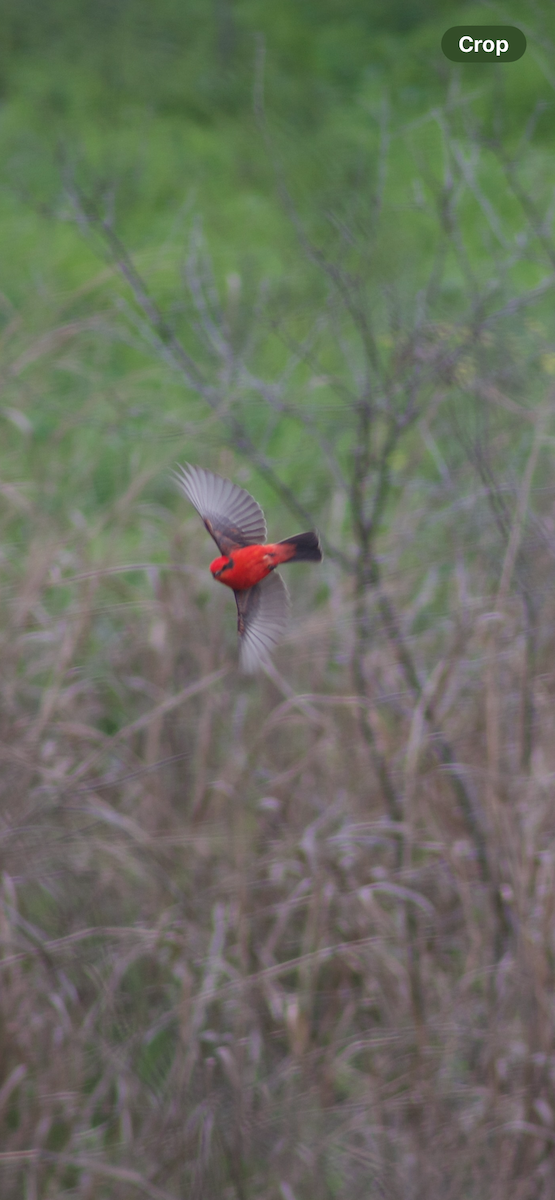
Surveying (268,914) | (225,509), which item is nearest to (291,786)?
(268,914)

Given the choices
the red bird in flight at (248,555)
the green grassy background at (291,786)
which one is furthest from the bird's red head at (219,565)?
the green grassy background at (291,786)

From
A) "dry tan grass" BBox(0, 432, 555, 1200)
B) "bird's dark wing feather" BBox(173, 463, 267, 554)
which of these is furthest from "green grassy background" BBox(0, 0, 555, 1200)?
"bird's dark wing feather" BBox(173, 463, 267, 554)

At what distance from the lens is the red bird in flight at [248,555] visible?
0.58 meters

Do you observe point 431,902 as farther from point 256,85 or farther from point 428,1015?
point 256,85

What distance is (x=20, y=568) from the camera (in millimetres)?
2359

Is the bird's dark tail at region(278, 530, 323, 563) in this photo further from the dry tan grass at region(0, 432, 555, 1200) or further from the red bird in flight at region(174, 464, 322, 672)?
the dry tan grass at region(0, 432, 555, 1200)

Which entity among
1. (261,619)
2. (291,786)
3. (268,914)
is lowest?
(268,914)

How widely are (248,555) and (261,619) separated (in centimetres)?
4

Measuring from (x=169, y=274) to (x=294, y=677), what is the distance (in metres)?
1.61

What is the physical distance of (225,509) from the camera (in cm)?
69

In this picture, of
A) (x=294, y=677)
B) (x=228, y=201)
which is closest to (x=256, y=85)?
(x=294, y=677)

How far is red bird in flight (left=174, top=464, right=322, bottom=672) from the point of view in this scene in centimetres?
58

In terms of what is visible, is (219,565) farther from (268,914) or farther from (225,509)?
(268,914)

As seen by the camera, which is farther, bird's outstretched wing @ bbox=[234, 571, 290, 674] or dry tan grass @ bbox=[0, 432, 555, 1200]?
dry tan grass @ bbox=[0, 432, 555, 1200]
